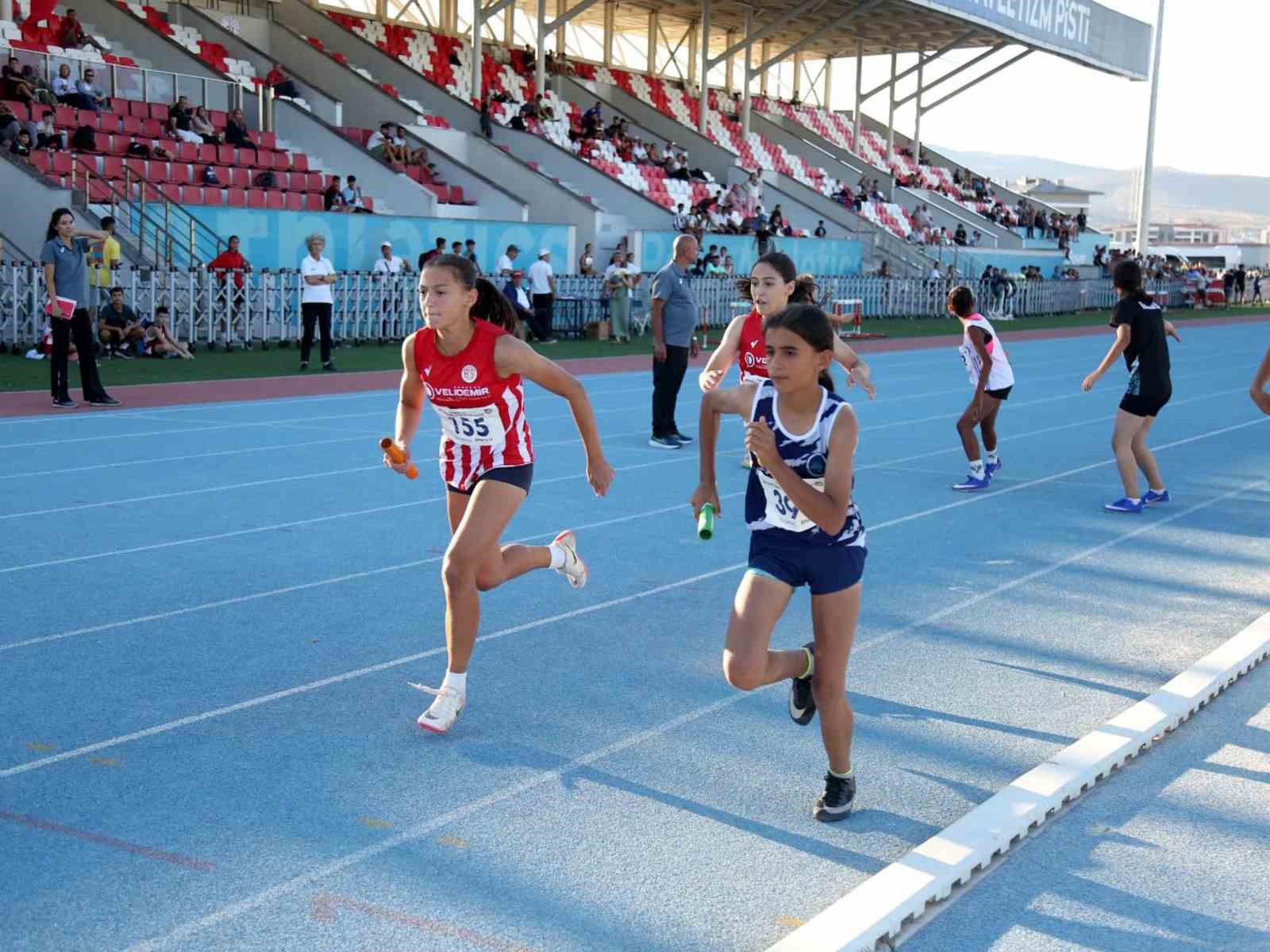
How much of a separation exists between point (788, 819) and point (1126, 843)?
1.02 m

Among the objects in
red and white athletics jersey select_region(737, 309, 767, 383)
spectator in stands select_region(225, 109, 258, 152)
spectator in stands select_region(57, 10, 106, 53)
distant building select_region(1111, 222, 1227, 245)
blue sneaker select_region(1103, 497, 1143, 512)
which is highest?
distant building select_region(1111, 222, 1227, 245)

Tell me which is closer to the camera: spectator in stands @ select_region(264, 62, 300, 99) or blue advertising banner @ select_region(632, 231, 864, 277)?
blue advertising banner @ select_region(632, 231, 864, 277)

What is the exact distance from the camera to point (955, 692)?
6145mm

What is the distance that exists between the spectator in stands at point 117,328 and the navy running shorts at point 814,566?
58.2 feet

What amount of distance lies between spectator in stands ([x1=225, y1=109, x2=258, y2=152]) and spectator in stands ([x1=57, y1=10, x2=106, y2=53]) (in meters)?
4.45

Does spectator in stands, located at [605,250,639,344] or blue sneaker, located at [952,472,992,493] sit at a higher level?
spectator in stands, located at [605,250,639,344]

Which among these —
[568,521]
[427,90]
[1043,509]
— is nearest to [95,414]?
[568,521]

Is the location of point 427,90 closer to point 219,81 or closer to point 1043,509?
point 219,81

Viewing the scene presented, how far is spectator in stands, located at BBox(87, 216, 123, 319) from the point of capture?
810 inches

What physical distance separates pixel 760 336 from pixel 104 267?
44.4 ft

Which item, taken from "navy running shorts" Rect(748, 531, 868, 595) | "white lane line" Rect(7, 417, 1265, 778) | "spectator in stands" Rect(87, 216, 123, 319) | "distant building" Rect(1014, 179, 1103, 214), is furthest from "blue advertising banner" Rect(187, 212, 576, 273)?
"distant building" Rect(1014, 179, 1103, 214)

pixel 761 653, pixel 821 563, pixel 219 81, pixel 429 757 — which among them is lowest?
pixel 429 757

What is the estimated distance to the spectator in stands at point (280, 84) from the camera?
3434 cm

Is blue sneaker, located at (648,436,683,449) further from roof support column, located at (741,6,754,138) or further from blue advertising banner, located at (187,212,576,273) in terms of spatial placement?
roof support column, located at (741,6,754,138)
